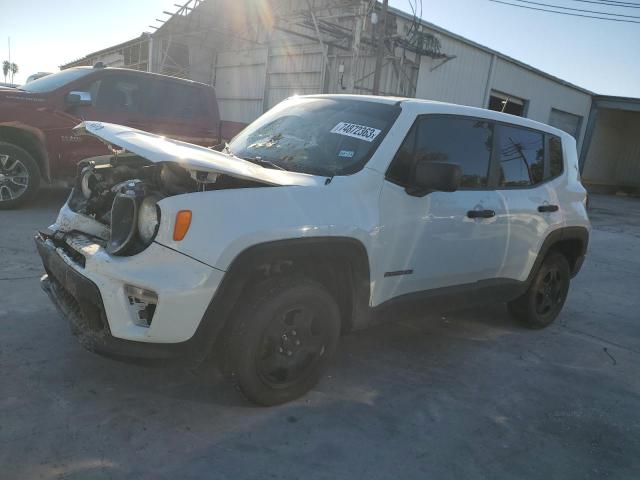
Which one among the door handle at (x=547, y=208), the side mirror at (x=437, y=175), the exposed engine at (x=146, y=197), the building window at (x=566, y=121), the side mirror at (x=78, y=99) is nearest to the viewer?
the exposed engine at (x=146, y=197)

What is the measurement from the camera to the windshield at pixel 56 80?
7007mm

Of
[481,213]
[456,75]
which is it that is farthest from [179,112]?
[456,75]

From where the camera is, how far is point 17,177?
670cm

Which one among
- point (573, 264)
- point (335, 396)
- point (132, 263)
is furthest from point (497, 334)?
point (132, 263)

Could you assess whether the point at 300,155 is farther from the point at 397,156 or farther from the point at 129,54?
the point at 129,54

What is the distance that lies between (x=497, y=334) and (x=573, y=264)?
117 centimetres

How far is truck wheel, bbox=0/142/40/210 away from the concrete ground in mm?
2783

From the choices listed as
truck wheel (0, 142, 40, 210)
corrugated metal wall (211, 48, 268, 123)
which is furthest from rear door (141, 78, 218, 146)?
corrugated metal wall (211, 48, 268, 123)

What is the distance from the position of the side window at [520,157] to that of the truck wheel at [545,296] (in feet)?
2.89

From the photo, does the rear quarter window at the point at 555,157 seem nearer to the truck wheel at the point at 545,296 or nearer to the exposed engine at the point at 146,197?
the truck wheel at the point at 545,296

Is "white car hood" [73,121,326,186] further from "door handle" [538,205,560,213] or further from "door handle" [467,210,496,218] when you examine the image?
"door handle" [538,205,560,213]

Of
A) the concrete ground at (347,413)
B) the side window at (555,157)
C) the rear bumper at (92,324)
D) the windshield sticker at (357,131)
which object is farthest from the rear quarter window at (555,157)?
the rear bumper at (92,324)

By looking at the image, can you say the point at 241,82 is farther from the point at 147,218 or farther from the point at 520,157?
the point at 147,218

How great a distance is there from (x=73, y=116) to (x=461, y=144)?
17.9 feet
